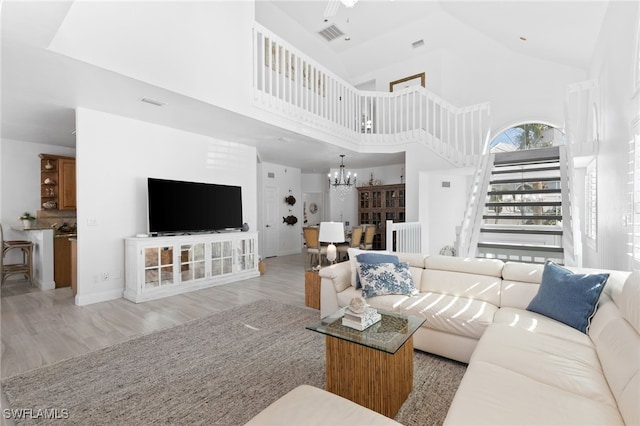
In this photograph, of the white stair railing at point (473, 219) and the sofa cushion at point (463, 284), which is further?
the white stair railing at point (473, 219)

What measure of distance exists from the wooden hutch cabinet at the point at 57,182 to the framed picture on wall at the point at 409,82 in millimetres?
7390

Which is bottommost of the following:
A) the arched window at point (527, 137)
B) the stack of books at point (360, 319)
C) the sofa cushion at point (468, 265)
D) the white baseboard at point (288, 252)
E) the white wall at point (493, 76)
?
the white baseboard at point (288, 252)

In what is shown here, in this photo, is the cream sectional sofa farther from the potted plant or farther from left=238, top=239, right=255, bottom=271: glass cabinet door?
the potted plant

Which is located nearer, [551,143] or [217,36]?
[217,36]

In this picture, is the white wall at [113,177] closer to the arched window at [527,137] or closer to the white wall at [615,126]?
the white wall at [615,126]

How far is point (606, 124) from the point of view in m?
3.60

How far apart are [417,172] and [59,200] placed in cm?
699

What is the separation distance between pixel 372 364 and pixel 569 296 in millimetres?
1559

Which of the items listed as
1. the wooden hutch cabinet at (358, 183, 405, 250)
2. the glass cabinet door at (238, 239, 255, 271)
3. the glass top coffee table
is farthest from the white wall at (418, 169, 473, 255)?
the glass top coffee table

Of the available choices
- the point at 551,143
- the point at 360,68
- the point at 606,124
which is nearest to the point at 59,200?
the point at 360,68

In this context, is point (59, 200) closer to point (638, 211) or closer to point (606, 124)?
point (638, 211)

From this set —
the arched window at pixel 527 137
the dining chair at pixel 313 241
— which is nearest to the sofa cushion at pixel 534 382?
the dining chair at pixel 313 241

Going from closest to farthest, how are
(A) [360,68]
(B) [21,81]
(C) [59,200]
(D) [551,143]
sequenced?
(B) [21,81] < (C) [59,200] < (D) [551,143] < (A) [360,68]

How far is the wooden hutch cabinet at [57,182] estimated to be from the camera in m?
5.61
